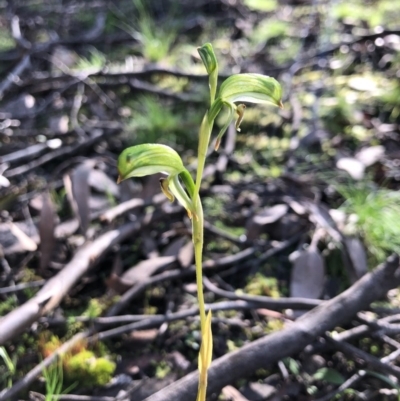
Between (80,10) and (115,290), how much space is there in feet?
10.0

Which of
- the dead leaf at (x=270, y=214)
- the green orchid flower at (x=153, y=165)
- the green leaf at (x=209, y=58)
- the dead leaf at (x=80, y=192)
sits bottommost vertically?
the dead leaf at (x=270, y=214)

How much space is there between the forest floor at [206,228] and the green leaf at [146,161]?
496 millimetres

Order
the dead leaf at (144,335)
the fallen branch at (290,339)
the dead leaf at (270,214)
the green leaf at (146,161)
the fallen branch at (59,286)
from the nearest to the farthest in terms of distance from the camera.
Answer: the green leaf at (146,161), the fallen branch at (290,339), the fallen branch at (59,286), the dead leaf at (144,335), the dead leaf at (270,214)

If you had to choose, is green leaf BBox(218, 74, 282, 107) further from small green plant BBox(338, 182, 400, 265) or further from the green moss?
small green plant BBox(338, 182, 400, 265)

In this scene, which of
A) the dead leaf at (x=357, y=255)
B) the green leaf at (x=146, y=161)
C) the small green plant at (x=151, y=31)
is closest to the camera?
the green leaf at (x=146, y=161)

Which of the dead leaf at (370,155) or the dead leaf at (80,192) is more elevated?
the dead leaf at (370,155)

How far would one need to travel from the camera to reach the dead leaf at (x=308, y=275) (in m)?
1.46

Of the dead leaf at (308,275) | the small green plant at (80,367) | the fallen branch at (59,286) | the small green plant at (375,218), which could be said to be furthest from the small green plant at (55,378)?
the small green plant at (375,218)

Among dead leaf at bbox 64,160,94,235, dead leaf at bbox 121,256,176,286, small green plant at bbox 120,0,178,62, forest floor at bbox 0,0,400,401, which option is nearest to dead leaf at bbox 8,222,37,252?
forest floor at bbox 0,0,400,401

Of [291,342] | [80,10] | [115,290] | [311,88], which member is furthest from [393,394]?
[80,10]

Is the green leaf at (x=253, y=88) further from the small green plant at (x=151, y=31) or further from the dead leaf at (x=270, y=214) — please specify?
the small green plant at (x=151, y=31)

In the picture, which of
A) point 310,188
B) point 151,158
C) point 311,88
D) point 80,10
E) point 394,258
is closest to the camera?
point 151,158

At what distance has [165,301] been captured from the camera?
148 centimetres

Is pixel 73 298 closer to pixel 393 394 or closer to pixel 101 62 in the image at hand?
pixel 393 394
